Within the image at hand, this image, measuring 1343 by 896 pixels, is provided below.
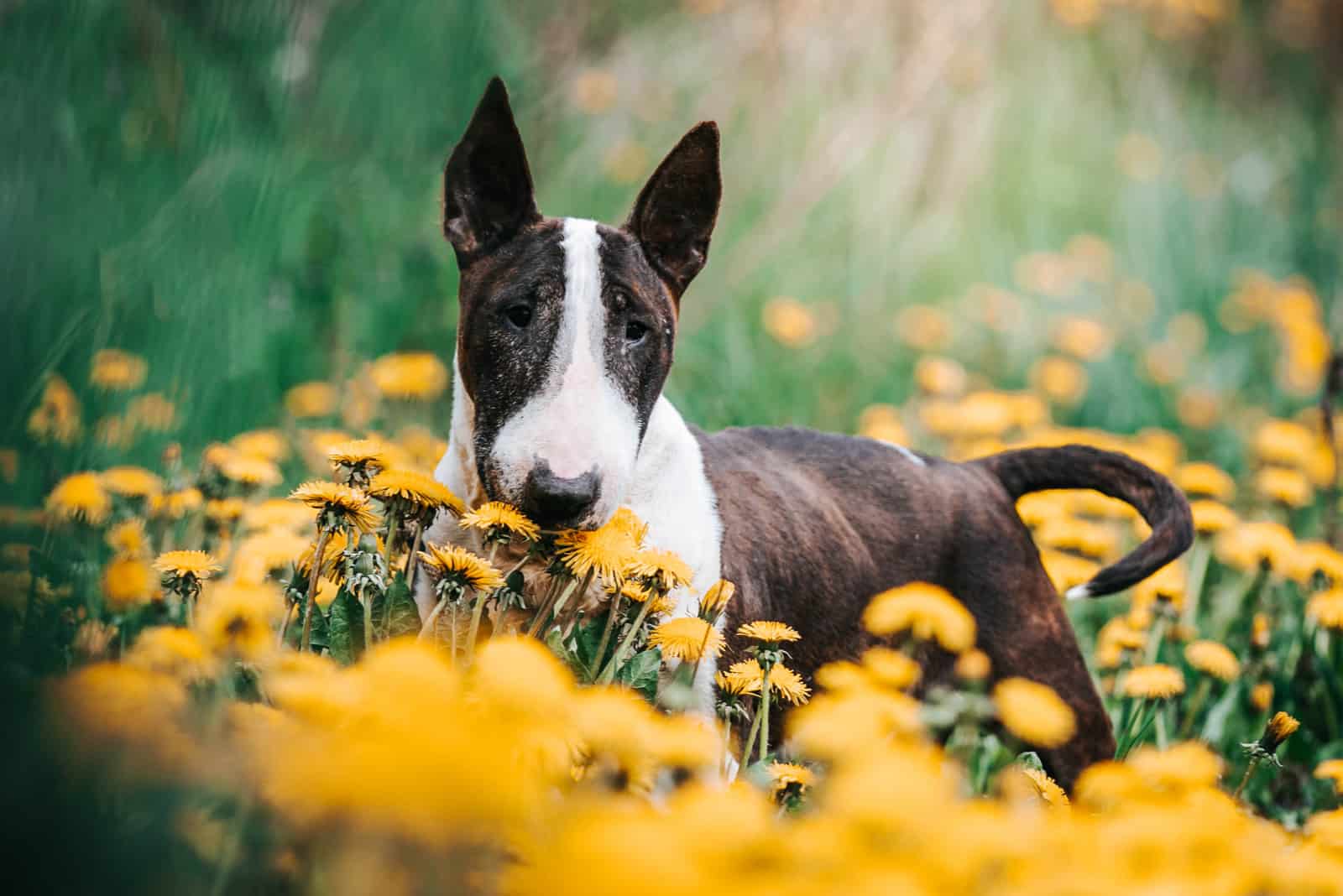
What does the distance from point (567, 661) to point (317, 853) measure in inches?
36.8

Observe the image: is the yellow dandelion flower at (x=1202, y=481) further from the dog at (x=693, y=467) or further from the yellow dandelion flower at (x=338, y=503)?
the yellow dandelion flower at (x=338, y=503)

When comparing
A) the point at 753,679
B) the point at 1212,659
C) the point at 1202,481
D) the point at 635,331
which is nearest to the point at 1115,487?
the point at 1212,659

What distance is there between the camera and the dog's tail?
115 inches

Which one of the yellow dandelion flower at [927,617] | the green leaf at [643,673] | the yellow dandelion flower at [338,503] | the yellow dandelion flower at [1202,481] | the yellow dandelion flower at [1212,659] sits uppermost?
the yellow dandelion flower at [338,503]

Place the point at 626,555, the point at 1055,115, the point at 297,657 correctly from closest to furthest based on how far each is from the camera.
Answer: the point at 297,657 < the point at 626,555 < the point at 1055,115

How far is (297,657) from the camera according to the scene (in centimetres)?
138

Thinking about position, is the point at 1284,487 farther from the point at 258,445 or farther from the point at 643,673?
the point at 258,445

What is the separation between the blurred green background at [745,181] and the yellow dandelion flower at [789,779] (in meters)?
1.13

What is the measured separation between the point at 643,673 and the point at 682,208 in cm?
119

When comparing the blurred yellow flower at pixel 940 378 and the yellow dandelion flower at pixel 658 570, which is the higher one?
the blurred yellow flower at pixel 940 378

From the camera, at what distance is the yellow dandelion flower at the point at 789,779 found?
1714mm

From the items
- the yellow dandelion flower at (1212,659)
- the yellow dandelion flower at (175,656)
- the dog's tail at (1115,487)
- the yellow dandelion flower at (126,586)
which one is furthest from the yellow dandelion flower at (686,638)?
the yellow dandelion flower at (1212,659)

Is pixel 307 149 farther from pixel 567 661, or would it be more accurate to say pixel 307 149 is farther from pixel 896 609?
pixel 896 609

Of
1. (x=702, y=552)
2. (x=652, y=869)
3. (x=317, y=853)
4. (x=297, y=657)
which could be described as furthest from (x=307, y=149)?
(x=652, y=869)
